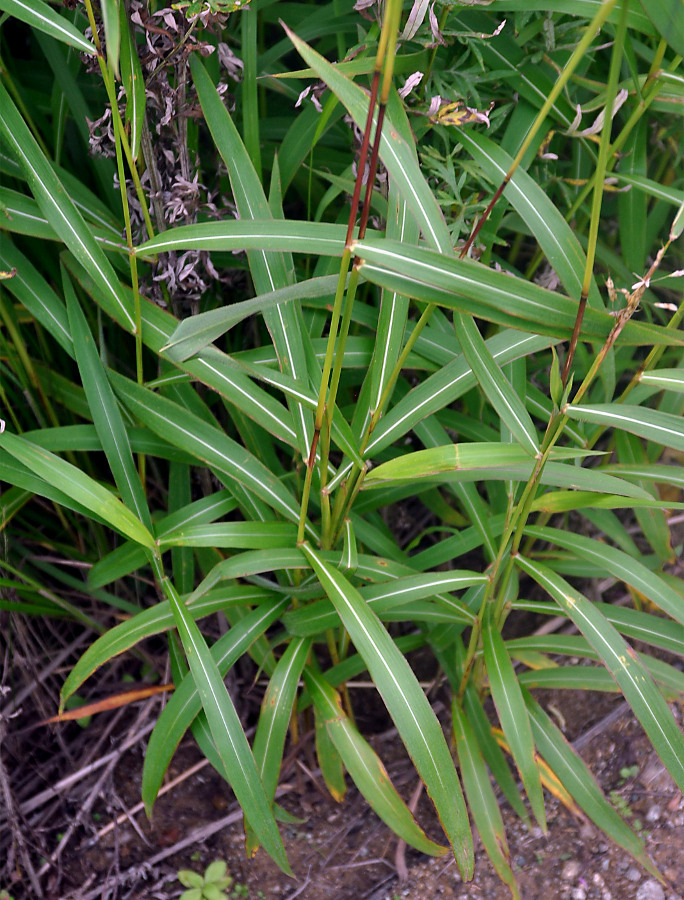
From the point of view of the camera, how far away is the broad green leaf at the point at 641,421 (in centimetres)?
69

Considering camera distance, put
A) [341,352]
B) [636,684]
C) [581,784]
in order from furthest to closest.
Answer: [581,784], [636,684], [341,352]

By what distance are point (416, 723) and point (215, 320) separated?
45 cm

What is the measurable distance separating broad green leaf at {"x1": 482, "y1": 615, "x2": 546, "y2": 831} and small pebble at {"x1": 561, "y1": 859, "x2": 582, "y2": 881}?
265mm

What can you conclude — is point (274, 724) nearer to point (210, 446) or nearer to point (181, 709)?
point (181, 709)

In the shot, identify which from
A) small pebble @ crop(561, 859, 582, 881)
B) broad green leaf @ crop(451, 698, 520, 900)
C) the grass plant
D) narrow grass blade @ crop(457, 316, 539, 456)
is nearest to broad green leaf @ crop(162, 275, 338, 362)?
the grass plant

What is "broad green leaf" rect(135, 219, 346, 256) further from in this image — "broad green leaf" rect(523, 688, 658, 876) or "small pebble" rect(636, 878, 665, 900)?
"small pebble" rect(636, 878, 665, 900)

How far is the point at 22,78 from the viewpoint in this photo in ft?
3.36

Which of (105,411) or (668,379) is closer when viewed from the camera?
(668,379)

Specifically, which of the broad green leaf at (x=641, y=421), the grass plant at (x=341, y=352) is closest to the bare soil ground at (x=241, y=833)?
the grass plant at (x=341, y=352)

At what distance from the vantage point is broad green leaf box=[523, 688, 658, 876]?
0.94 meters

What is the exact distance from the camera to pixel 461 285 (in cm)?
57

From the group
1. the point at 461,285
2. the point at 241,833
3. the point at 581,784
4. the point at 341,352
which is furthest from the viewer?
the point at 241,833

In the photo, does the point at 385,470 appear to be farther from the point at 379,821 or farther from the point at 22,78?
the point at 22,78

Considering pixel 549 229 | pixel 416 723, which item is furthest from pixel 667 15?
pixel 416 723
